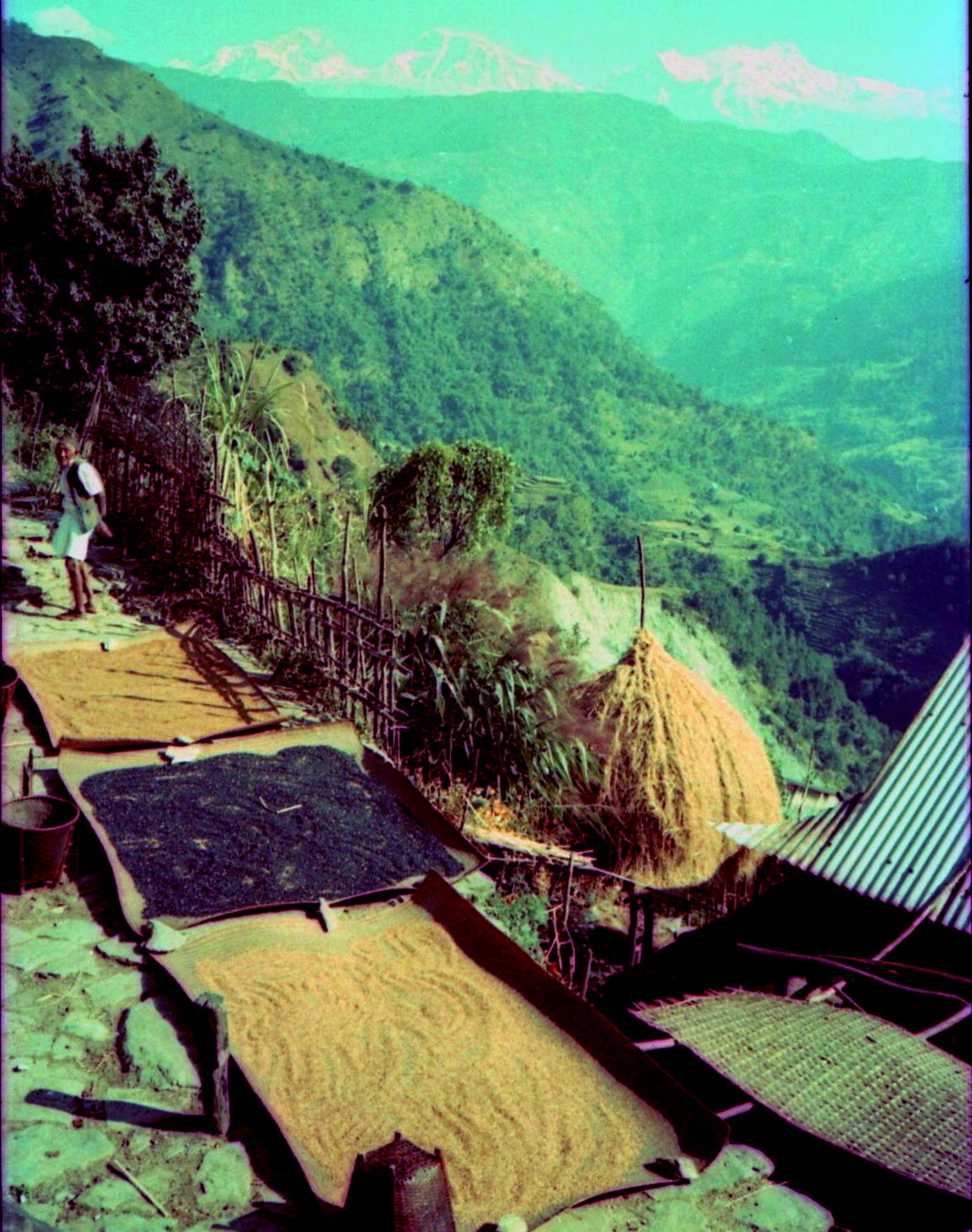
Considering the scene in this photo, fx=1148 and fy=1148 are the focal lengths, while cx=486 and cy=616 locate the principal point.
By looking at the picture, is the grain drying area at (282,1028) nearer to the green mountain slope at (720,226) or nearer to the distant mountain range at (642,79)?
the distant mountain range at (642,79)

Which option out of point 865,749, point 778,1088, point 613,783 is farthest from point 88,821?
point 865,749

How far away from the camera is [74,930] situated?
423 cm

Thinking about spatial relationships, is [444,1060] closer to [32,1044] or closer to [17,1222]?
[32,1044]

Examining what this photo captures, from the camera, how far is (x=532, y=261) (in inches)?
3214

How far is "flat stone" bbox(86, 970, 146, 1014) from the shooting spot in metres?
3.81

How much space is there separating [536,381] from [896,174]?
10896 centimetres

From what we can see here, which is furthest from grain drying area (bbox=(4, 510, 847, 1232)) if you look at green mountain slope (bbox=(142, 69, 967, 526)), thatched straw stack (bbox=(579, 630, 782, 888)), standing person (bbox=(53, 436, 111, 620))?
green mountain slope (bbox=(142, 69, 967, 526))

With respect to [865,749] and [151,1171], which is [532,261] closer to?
[865,749]

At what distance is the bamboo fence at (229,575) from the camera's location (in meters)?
6.69

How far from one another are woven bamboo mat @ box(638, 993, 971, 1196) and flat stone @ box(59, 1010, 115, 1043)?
1843 millimetres

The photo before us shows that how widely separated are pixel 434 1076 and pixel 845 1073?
4.66 ft

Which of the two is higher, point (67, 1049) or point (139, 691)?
point (139, 691)

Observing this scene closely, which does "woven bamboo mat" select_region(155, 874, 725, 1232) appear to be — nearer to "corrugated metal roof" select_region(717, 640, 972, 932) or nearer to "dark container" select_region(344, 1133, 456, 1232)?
"dark container" select_region(344, 1133, 456, 1232)

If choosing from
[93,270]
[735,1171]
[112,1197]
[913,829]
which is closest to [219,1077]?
[112,1197]
